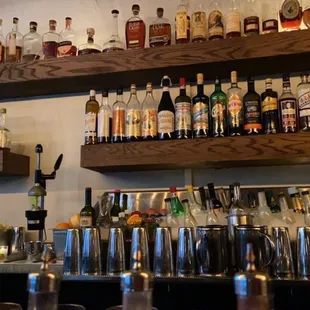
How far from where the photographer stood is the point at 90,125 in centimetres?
196

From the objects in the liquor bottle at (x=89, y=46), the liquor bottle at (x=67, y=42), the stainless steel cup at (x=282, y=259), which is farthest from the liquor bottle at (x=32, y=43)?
the stainless steel cup at (x=282, y=259)

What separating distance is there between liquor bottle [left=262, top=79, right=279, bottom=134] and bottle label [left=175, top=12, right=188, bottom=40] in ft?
1.69

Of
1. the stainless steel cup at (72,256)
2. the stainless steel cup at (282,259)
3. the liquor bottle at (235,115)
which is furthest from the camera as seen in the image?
the liquor bottle at (235,115)

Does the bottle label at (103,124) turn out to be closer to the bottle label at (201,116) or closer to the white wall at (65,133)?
the white wall at (65,133)

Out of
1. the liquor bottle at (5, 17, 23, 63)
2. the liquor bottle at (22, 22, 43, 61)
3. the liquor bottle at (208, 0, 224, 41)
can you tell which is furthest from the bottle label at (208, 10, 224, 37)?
the liquor bottle at (5, 17, 23, 63)

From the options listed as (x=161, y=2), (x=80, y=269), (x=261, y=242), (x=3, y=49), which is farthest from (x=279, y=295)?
(x=3, y=49)

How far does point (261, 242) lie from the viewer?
1325 millimetres

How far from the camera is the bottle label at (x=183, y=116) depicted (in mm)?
1848

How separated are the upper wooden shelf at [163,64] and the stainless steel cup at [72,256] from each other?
86cm

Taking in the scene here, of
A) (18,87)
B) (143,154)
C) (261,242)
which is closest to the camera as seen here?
(261,242)

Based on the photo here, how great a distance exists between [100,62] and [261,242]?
1.19m

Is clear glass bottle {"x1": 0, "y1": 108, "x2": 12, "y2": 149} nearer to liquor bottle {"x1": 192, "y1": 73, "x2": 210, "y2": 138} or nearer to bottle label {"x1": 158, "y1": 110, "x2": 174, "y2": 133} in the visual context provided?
bottle label {"x1": 158, "y1": 110, "x2": 174, "y2": 133}

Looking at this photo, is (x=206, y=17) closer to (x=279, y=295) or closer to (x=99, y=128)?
(x=99, y=128)

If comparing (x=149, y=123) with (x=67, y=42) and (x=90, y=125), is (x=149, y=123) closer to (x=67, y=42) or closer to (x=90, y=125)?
(x=90, y=125)
